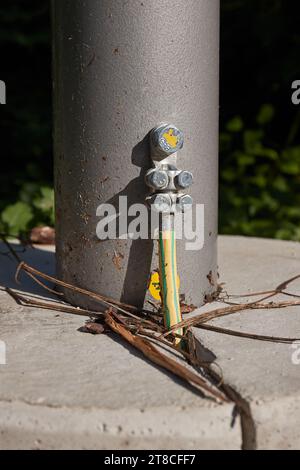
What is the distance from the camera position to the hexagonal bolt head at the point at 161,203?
158 cm

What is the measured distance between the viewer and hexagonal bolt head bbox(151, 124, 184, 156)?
5.19 ft

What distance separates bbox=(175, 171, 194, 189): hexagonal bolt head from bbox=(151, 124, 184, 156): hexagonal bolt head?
0.21ft

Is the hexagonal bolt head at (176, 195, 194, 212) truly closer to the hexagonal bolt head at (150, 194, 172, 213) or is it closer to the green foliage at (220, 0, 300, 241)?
the hexagonal bolt head at (150, 194, 172, 213)

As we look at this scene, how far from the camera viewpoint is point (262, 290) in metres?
1.89

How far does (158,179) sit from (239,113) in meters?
2.85

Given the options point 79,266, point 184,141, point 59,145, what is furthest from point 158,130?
point 79,266

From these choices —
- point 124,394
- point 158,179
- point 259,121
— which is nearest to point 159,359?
point 124,394

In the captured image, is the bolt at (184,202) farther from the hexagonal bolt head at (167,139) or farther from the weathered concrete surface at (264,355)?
the weathered concrete surface at (264,355)

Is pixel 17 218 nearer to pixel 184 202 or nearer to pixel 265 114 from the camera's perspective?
pixel 184 202

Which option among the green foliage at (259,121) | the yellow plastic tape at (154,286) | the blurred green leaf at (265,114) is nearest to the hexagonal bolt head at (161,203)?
the yellow plastic tape at (154,286)

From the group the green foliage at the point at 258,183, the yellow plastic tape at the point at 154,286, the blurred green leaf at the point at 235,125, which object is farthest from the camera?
the blurred green leaf at the point at 235,125

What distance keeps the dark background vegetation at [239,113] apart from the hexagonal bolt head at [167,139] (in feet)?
6.42

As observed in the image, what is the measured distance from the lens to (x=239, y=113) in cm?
430
